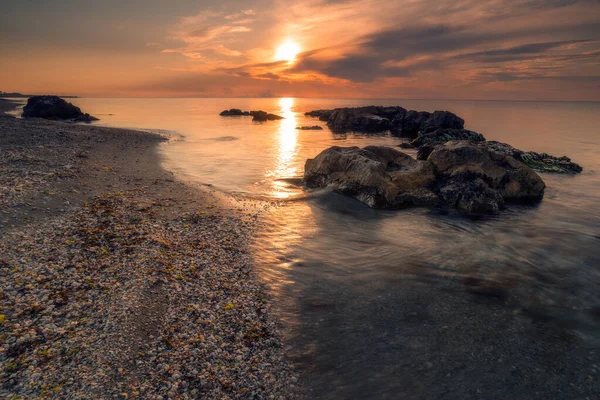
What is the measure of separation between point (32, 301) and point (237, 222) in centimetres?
742

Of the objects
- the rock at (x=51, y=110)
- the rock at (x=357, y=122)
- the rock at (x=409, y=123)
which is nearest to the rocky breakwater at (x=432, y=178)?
the rock at (x=409, y=123)

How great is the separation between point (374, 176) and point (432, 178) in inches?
159

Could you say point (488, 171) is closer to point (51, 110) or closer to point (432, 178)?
point (432, 178)

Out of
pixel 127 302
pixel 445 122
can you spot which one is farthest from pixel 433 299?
pixel 445 122

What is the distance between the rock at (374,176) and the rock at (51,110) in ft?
218

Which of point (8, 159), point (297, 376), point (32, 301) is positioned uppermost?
point (8, 159)

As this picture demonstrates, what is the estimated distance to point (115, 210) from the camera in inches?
499

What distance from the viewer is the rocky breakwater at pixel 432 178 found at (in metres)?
17.2

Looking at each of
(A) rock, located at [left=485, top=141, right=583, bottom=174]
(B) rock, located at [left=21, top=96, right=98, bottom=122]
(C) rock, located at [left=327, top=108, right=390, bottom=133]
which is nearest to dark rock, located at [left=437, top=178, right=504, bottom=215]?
(A) rock, located at [left=485, top=141, right=583, bottom=174]

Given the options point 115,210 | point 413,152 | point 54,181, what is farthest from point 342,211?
point 413,152

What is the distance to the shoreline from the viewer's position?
5363 mm

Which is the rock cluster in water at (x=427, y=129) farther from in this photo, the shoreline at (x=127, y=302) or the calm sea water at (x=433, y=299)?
the shoreline at (x=127, y=302)

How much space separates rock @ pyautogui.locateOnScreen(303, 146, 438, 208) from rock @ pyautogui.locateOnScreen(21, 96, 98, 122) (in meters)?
66.4

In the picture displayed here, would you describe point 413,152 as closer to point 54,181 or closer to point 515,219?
point 515,219
